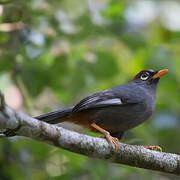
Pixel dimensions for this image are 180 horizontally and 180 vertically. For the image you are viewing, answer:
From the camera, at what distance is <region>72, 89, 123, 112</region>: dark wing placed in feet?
13.5

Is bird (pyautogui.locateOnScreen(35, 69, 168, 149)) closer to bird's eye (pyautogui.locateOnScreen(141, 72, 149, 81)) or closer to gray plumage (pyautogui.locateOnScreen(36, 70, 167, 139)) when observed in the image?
gray plumage (pyautogui.locateOnScreen(36, 70, 167, 139))

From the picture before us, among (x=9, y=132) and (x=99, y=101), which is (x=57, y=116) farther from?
(x=9, y=132)

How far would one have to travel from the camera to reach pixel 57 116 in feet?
14.0

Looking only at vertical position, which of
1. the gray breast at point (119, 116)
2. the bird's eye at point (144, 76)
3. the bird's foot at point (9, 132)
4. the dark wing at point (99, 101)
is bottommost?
the gray breast at point (119, 116)

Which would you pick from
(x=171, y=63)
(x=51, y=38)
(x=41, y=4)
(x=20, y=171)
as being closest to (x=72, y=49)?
(x=51, y=38)

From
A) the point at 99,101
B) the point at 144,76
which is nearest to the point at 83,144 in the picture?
the point at 99,101

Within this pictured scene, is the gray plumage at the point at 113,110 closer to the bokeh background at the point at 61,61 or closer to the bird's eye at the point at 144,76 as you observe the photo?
the bird's eye at the point at 144,76

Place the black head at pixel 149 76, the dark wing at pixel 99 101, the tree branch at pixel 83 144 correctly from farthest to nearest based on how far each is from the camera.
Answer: the black head at pixel 149 76, the dark wing at pixel 99 101, the tree branch at pixel 83 144

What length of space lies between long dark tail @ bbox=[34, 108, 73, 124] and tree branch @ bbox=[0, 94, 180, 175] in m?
0.82

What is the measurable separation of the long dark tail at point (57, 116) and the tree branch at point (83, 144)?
821 mm

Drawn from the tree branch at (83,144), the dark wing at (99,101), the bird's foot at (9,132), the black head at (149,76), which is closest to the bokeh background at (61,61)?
the black head at (149,76)

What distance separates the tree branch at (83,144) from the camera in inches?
110

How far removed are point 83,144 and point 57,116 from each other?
1.04 metres

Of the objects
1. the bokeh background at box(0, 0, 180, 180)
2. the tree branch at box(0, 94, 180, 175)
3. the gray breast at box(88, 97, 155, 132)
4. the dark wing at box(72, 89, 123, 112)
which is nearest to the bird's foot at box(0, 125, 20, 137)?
the tree branch at box(0, 94, 180, 175)
